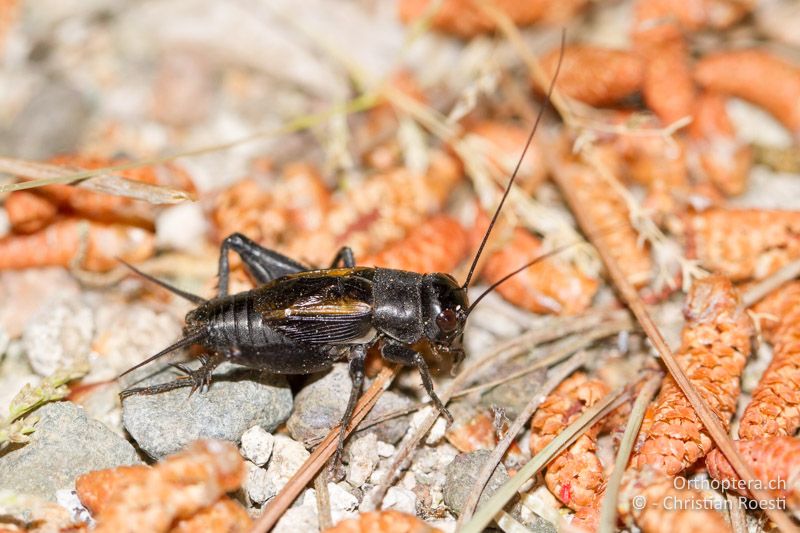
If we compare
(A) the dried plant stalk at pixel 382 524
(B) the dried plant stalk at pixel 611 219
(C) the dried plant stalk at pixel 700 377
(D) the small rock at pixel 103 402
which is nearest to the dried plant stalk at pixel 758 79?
(B) the dried plant stalk at pixel 611 219

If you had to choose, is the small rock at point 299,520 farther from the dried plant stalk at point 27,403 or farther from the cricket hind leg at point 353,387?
the dried plant stalk at point 27,403

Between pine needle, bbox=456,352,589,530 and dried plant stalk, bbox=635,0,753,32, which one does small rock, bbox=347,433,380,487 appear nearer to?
pine needle, bbox=456,352,589,530

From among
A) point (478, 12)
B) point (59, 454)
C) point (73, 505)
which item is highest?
point (478, 12)

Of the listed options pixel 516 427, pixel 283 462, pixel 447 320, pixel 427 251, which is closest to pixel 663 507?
pixel 516 427

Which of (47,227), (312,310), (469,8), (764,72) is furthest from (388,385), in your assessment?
(764,72)

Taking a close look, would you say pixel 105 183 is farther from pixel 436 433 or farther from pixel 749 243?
pixel 749 243

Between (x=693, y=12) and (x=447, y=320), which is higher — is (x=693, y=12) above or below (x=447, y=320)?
above
